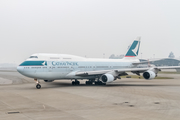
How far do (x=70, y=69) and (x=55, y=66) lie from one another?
8.47 feet

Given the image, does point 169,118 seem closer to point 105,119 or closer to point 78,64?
point 105,119

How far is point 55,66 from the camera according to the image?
93.1 ft

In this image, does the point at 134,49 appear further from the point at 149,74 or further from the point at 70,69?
the point at 70,69

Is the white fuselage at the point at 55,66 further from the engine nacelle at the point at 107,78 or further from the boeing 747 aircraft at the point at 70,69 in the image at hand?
the engine nacelle at the point at 107,78

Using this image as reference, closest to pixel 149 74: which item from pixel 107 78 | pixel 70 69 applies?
pixel 107 78

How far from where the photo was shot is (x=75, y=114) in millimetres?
12500

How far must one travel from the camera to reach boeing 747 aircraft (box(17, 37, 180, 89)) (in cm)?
2664

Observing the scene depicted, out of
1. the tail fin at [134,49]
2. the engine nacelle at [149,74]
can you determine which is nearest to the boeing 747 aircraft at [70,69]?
the engine nacelle at [149,74]

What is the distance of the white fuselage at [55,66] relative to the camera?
26344 mm

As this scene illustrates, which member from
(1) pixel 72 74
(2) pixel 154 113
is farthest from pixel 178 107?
(1) pixel 72 74

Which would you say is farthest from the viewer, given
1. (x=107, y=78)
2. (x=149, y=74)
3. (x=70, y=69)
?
(x=70, y=69)

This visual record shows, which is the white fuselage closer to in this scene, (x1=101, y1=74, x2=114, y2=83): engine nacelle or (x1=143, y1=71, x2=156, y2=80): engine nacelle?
(x1=101, y1=74, x2=114, y2=83): engine nacelle

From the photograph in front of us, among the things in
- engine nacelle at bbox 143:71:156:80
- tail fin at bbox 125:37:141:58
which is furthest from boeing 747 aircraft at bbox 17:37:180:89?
tail fin at bbox 125:37:141:58

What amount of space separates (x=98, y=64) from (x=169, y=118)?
2323 centimetres
